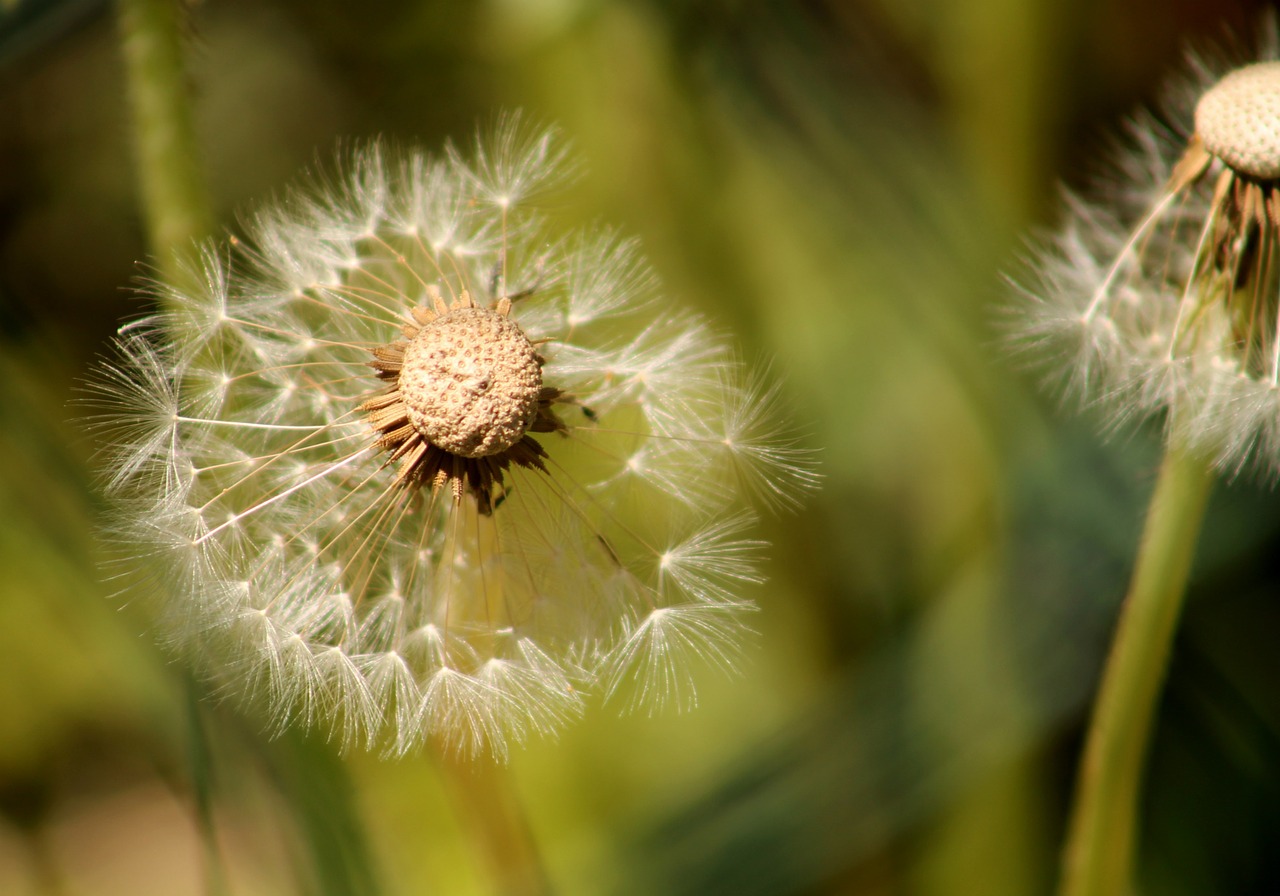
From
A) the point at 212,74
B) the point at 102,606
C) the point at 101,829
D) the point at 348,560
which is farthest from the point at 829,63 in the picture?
the point at 101,829

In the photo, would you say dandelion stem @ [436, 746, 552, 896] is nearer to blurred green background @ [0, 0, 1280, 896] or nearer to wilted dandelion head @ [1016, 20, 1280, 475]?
blurred green background @ [0, 0, 1280, 896]

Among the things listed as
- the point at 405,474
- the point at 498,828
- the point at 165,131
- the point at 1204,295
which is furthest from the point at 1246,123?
the point at 498,828

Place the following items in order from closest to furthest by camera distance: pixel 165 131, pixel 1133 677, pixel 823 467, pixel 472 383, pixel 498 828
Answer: pixel 472 383 < pixel 165 131 < pixel 1133 677 < pixel 498 828 < pixel 823 467

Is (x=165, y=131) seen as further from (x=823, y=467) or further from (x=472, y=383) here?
(x=823, y=467)

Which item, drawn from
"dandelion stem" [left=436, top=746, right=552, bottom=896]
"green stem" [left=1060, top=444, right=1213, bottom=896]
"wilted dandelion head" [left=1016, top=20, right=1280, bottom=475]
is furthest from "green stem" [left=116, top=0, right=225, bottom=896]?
"green stem" [left=1060, top=444, right=1213, bottom=896]

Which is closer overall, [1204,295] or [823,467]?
[1204,295]
